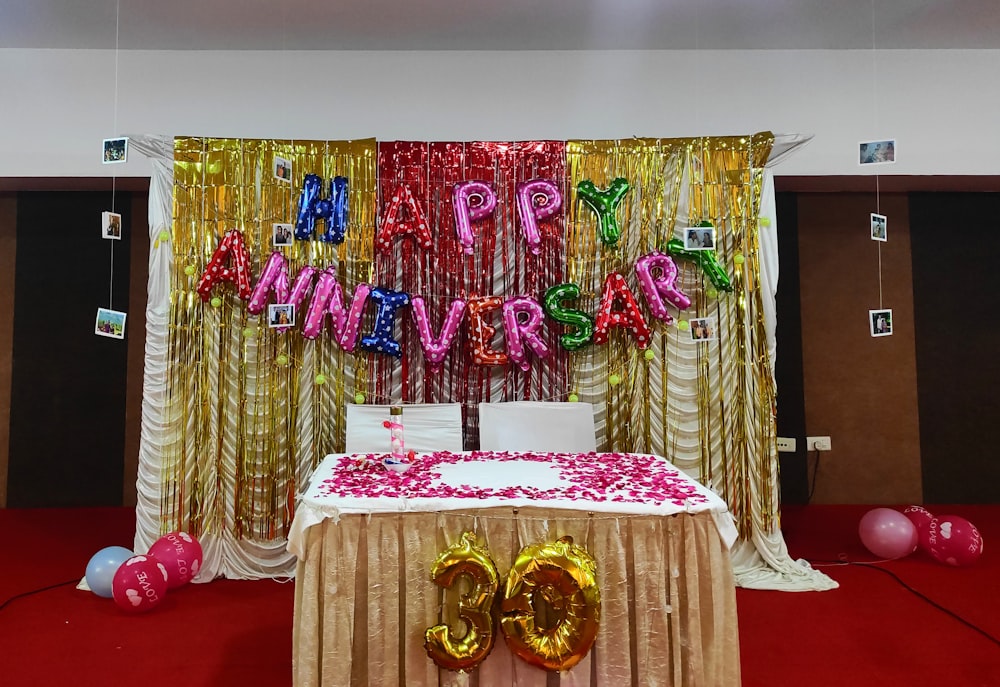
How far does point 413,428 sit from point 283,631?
1083mm

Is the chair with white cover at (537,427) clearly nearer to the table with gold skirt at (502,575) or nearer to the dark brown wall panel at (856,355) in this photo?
the table with gold skirt at (502,575)

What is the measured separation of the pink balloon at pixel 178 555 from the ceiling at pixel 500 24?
2797mm

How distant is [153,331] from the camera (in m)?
3.10

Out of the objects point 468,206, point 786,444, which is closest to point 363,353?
point 468,206

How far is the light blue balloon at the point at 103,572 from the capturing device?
2.73 metres

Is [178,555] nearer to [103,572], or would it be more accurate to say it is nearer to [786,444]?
[103,572]

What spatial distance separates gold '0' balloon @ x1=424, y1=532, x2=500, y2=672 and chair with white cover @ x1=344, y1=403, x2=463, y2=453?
126cm

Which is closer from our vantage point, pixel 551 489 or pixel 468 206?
pixel 551 489

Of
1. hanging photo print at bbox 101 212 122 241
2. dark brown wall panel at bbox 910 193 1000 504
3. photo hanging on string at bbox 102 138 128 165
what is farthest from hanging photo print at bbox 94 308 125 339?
dark brown wall panel at bbox 910 193 1000 504

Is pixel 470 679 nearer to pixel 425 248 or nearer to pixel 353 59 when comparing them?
pixel 425 248

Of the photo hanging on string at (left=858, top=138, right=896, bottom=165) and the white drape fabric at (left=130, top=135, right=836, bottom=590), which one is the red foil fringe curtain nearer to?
the white drape fabric at (left=130, top=135, right=836, bottom=590)

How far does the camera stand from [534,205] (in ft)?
10.5

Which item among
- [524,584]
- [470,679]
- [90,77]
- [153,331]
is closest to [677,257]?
[524,584]

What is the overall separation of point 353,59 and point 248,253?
1.42m
